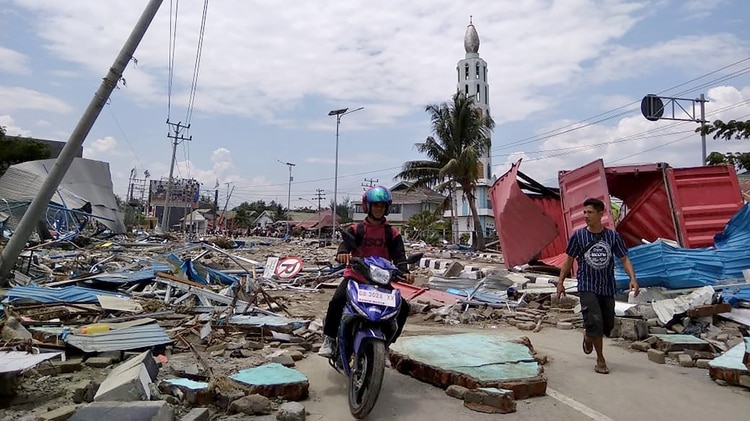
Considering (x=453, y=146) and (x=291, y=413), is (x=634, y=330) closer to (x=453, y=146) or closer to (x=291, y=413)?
(x=291, y=413)

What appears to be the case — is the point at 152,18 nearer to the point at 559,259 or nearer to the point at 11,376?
the point at 11,376

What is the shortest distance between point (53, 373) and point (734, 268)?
918 cm

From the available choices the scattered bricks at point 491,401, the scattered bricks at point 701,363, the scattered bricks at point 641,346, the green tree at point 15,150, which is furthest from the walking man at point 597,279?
the green tree at point 15,150

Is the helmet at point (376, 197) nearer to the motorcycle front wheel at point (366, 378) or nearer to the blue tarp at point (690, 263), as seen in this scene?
the motorcycle front wheel at point (366, 378)

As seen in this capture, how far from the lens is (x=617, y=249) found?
16.5ft

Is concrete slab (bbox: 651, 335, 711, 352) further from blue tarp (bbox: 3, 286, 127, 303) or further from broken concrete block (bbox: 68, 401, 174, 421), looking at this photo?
blue tarp (bbox: 3, 286, 127, 303)

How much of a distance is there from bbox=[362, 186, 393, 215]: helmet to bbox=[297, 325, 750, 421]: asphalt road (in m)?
1.51

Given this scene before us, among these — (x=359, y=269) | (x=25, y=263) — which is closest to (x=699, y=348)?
(x=359, y=269)

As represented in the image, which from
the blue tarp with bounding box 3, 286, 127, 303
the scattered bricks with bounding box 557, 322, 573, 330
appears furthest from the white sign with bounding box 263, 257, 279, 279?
the scattered bricks with bounding box 557, 322, 573, 330

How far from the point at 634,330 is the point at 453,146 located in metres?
24.9

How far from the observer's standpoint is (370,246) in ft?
14.4

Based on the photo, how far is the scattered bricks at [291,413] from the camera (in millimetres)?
3441

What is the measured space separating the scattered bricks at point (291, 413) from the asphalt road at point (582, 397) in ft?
0.49

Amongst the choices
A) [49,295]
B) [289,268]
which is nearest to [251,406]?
[49,295]
